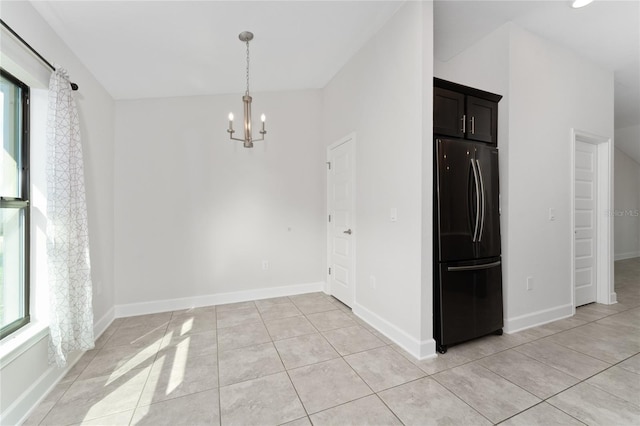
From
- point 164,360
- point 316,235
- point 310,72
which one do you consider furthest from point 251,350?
point 310,72

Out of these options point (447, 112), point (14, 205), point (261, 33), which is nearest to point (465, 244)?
point (447, 112)

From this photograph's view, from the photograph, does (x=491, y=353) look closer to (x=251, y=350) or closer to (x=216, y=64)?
(x=251, y=350)

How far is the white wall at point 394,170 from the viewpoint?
2223 mm

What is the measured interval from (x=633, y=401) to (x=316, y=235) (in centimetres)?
329

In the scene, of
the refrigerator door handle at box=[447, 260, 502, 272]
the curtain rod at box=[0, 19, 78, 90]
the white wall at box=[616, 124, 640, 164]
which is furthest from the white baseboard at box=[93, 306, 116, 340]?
the white wall at box=[616, 124, 640, 164]

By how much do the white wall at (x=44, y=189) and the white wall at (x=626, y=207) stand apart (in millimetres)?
9754

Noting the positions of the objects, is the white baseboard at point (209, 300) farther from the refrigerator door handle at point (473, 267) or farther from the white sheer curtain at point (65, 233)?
the refrigerator door handle at point (473, 267)

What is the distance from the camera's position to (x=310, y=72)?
3.48 m

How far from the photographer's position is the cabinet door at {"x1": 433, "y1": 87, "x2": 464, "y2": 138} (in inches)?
93.8

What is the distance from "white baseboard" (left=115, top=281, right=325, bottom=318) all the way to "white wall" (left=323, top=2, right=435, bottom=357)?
107 centimetres

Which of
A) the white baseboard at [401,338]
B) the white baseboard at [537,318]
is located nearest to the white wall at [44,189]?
the white baseboard at [401,338]

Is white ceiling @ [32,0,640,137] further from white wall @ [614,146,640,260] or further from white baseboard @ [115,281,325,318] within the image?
white wall @ [614,146,640,260]

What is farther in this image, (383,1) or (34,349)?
(383,1)

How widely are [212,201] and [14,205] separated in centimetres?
190
